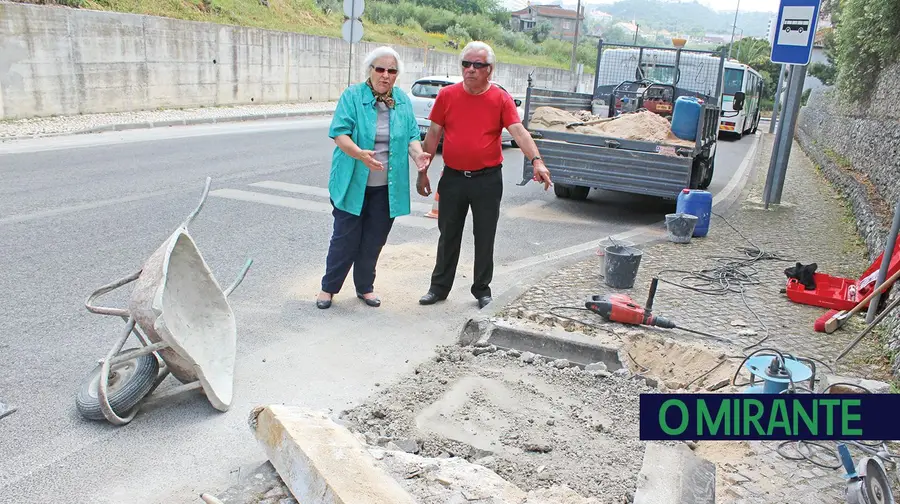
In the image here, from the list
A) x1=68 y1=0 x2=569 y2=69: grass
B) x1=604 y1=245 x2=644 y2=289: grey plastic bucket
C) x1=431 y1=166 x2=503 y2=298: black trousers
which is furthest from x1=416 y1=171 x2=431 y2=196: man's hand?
x1=68 y1=0 x2=569 y2=69: grass

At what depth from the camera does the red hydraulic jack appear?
5047mm

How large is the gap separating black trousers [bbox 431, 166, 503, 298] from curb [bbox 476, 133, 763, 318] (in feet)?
0.90

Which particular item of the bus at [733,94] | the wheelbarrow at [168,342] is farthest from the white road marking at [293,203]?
the bus at [733,94]

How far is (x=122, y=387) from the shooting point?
11.7 ft

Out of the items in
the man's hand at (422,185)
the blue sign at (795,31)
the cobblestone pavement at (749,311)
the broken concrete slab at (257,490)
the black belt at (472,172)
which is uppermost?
the blue sign at (795,31)

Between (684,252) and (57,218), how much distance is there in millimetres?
6440

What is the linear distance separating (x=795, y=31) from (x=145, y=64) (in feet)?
49.4

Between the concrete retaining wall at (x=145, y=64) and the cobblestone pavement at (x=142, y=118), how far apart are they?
13.1 inches

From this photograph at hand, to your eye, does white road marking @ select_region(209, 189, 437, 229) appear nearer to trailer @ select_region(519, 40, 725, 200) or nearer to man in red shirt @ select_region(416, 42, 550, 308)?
trailer @ select_region(519, 40, 725, 200)

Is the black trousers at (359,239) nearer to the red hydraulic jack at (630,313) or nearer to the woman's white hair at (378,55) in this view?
the woman's white hair at (378,55)

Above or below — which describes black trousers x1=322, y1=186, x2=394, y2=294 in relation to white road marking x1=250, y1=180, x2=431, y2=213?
above

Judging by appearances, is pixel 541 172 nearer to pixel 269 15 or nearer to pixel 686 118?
pixel 686 118

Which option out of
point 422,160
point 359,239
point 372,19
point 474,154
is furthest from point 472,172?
point 372,19

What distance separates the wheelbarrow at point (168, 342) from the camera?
351 cm
